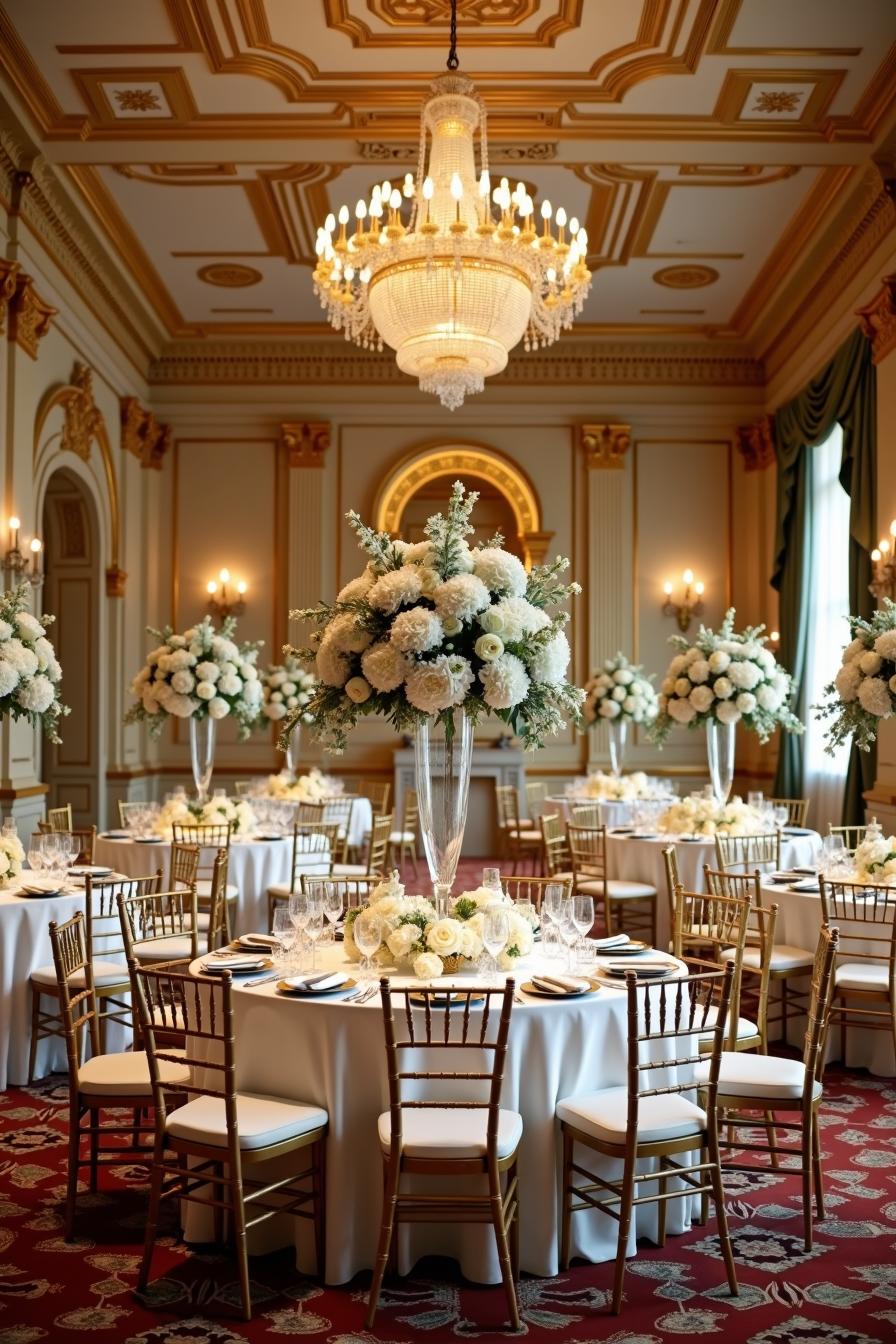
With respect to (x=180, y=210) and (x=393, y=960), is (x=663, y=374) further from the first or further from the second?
(x=393, y=960)

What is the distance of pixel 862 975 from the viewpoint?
5871 mm

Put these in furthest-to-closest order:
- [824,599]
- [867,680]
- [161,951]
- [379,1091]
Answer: [824,599], [867,680], [161,951], [379,1091]

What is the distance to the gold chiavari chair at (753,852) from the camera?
24.4 ft

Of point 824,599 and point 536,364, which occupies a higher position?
point 536,364

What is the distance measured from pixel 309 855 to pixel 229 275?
6.42 meters

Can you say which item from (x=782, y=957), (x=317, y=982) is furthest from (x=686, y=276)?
(x=317, y=982)

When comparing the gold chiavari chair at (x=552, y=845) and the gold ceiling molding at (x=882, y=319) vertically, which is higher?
the gold ceiling molding at (x=882, y=319)

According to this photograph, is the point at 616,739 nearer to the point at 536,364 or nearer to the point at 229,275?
the point at 536,364

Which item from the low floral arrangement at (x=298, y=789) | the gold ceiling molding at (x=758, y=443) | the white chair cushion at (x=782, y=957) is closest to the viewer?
the white chair cushion at (x=782, y=957)

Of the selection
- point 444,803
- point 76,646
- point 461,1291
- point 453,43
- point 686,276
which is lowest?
point 461,1291

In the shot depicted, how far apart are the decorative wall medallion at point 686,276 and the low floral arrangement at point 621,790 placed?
481 cm

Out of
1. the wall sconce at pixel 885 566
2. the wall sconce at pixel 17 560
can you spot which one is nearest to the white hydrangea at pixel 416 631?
the wall sconce at pixel 17 560

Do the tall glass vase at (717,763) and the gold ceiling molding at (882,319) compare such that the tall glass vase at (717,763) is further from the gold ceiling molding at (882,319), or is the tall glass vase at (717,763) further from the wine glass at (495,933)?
the wine glass at (495,933)

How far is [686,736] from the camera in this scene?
1377 centimetres
